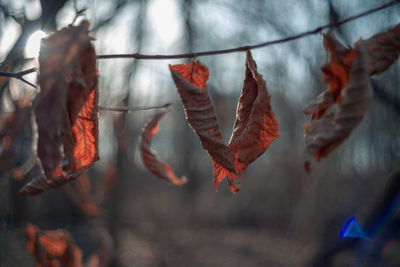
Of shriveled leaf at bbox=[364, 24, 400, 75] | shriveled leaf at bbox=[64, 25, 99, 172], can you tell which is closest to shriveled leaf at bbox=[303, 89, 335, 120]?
shriveled leaf at bbox=[364, 24, 400, 75]

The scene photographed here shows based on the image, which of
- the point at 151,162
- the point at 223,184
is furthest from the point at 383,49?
the point at 223,184

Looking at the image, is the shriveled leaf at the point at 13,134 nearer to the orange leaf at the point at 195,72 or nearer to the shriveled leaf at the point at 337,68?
the orange leaf at the point at 195,72

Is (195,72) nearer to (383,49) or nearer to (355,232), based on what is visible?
(383,49)

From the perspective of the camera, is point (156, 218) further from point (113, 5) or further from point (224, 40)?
point (113, 5)

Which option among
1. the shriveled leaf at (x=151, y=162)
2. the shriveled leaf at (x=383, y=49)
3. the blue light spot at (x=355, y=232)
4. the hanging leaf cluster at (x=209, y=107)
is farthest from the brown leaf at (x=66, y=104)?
the blue light spot at (x=355, y=232)

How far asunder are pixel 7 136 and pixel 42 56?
1447 millimetres

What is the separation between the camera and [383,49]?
711mm

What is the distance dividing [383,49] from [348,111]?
0.24m

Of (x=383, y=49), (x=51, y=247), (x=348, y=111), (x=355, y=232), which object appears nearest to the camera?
(x=348, y=111)

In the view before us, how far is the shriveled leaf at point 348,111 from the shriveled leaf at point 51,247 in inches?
53.5

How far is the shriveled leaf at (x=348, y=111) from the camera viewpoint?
1.94 ft

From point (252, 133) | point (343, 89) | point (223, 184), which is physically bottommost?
point (223, 184)

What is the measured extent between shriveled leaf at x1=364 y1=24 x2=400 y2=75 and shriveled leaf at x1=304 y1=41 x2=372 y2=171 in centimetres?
12

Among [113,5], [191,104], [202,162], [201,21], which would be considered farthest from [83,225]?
[191,104]
